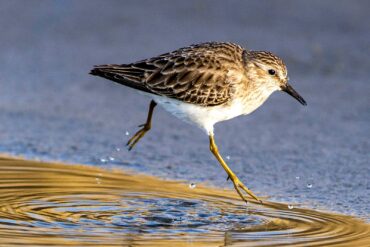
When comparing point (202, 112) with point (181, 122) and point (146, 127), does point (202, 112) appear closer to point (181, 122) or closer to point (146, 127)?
point (146, 127)

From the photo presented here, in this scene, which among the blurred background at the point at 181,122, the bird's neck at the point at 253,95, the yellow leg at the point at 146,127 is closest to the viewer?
the bird's neck at the point at 253,95

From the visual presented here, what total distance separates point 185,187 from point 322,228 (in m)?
1.74

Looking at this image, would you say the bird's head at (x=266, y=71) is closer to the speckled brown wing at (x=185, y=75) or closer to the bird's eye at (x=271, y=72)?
the bird's eye at (x=271, y=72)

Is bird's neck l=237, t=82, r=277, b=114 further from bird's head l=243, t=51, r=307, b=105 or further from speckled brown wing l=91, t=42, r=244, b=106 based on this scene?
speckled brown wing l=91, t=42, r=244, b=106

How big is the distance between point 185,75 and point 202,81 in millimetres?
168

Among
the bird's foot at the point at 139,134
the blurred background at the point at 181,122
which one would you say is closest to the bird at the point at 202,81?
the bird's foot at the point at 139,134

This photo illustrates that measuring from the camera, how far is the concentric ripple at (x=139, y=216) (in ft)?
23.3

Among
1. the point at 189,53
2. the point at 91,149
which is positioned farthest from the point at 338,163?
the point at 91,149

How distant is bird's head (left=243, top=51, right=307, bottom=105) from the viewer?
8688 mm

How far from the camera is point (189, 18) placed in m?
13.6

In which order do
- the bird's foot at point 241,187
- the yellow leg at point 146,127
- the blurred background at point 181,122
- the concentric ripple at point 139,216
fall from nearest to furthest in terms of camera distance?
1. the concentric ripple at point 139,216
2. the bird's foot at point 241,187
3. the yellow leg at point 146,127
4. the blurred background at point 181,122

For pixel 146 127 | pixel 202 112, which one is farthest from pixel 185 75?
pixel 146 127

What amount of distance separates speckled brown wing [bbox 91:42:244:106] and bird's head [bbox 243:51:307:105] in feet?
0.37

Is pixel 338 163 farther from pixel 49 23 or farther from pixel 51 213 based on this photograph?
pixel 49 23
